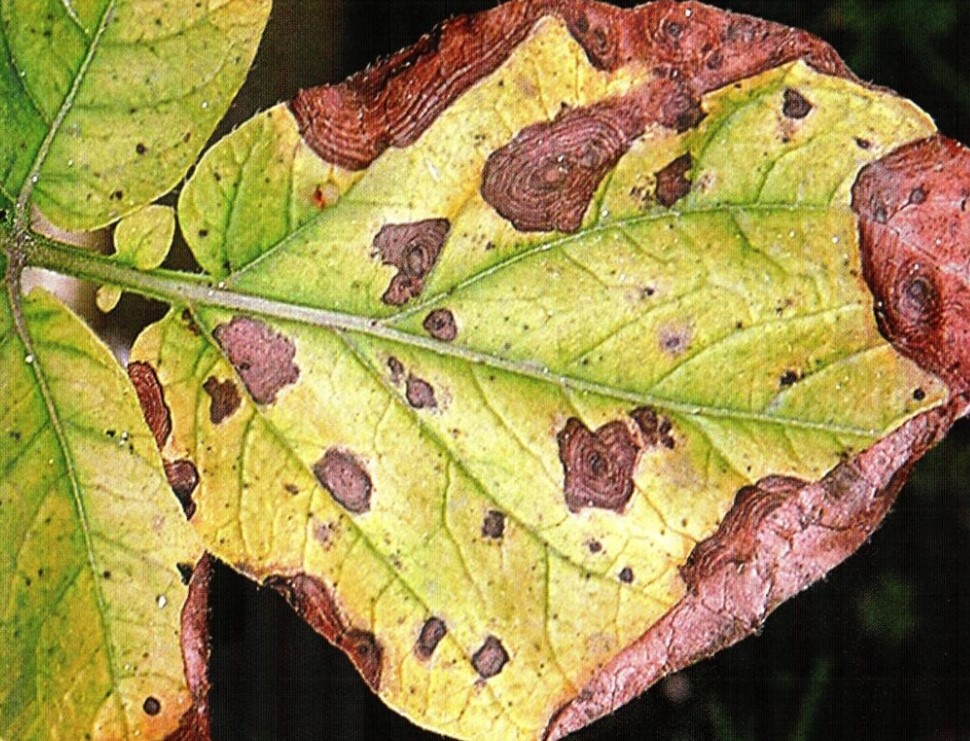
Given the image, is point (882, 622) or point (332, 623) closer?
point (332, 623)

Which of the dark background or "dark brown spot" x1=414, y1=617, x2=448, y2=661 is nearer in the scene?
"dark brown spot" x1=414, y1=617, x2=448, y2=661

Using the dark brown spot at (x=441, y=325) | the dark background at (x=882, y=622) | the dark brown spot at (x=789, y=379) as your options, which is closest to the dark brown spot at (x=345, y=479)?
the dark brown spot at (x=441, y=325)

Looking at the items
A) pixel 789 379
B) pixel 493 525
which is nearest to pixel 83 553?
pixel 493 525

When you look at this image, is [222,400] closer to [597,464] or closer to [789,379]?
[597,464]

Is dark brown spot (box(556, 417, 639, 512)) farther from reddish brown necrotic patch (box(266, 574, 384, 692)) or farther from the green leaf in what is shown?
reddish brown necrotic patch (box(266, 574, 384, 692))

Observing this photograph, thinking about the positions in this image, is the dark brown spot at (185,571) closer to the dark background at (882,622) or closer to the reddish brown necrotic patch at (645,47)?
the reddish brown necrotic patch at (645,47)

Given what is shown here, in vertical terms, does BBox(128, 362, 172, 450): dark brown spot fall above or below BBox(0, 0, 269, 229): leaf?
below

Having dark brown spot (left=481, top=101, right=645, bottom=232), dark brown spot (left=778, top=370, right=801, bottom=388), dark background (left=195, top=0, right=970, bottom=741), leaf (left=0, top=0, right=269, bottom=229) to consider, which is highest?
leaf (left=0, top=0, right=269, bottom=229)

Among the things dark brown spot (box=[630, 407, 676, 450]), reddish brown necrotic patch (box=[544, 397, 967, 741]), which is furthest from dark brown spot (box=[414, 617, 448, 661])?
dark brown spot (box=[630, 407, 676, 450])
